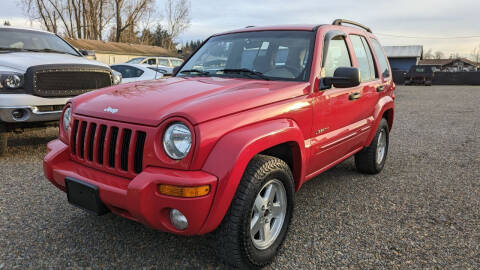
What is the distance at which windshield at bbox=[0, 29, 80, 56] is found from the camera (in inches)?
230

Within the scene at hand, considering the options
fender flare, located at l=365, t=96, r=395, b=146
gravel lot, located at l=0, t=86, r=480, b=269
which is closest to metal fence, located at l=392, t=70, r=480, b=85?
gravel lot, located at l=0, t=86, r=480, b=269

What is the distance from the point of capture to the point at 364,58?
4.18 m

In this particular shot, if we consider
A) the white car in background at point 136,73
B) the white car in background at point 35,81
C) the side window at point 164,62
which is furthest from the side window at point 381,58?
the side window at point 164,62

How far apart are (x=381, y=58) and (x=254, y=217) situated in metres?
3.30

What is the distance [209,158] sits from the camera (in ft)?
6.95

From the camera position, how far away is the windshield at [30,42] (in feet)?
19.2

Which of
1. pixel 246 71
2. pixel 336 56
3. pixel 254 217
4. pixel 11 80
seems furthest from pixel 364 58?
pixel 11 80

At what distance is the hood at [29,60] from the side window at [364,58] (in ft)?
13.1

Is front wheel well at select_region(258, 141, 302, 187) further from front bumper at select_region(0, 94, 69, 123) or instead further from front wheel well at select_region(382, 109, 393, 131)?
front bumper at select_region(0, 94, 69, 123)

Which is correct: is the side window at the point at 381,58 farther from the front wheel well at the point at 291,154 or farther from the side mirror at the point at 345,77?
the front wheel well at the point at 291,154

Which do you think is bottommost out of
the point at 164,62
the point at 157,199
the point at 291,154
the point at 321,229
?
the point at 321,229

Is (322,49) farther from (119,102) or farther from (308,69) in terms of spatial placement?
(119,102)

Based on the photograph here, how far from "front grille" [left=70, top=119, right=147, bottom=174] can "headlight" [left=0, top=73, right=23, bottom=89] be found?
9.21ft

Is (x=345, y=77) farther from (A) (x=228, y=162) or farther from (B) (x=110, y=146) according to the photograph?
(B) (x=110, y=146)
